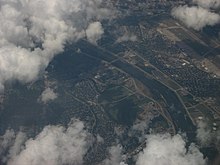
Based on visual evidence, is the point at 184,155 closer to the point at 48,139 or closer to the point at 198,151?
the point at 198,151

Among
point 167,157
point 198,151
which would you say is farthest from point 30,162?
point 198,151

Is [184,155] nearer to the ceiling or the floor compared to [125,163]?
nearer to the ceiling

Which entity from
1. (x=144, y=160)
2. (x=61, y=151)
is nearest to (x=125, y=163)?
(x=144, y=160)

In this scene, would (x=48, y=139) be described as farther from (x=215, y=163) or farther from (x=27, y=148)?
(x=215, y=163)

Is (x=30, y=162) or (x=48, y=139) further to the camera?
(x=48, y=139)

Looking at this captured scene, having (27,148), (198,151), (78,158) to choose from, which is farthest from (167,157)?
(27,148)

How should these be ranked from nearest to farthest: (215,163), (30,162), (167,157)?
(167,157) < (30,162) < (215,163)

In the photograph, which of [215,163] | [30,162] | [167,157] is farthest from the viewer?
[215,163]

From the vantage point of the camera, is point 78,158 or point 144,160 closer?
point 144,160

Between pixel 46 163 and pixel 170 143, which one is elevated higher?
pixel 170 143
